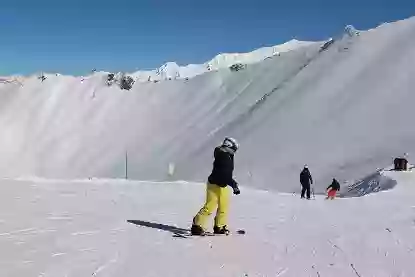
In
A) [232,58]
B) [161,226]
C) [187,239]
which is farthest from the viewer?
[232,58]

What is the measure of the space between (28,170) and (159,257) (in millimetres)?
51920

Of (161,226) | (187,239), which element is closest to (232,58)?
(161,226)

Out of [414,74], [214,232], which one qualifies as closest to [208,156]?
[414,74]

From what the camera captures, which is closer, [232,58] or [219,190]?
[219,190]

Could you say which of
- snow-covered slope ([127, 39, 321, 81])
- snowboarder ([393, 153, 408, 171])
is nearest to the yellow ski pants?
snowboarder ([393, 153, 408, 171])

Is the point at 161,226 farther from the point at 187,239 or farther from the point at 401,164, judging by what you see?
the point at 401,164

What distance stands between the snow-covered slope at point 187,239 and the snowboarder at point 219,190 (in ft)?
1.16

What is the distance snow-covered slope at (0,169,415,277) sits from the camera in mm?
6637

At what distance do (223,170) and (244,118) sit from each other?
46007 millimetres

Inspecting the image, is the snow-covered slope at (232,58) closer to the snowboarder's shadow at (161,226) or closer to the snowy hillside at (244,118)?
the snowy hillside at (244,118)

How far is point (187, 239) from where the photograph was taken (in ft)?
28.4

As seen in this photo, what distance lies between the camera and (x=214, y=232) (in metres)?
9.09

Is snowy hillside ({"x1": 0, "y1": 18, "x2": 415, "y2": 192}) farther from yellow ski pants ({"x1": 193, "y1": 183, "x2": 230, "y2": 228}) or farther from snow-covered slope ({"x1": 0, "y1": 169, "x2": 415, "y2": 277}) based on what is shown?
yellow ski pants ({"x1": 193, "y1": 183, "x2": 230, "y2": 228})

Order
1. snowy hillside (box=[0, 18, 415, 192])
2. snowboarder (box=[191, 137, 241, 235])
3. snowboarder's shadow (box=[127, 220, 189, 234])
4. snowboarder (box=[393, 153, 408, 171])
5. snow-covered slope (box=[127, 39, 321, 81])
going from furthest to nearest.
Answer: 1. snow-covered slope (box=[127, 39, 321, 81])
2. snowy hillside (box=[0, 18, 415, 192])
3. snowboarder (box=[393, 153, 408, 171])
4. snowboarder's shadow (box=[127, 220, 189, 234])
5. snowboarder (box=[191, 137, 241, 235])
